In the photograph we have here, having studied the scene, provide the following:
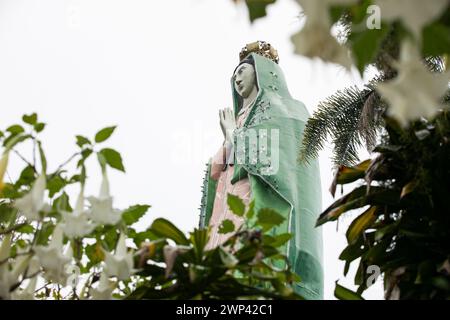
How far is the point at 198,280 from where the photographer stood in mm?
1744

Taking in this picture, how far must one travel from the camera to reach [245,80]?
865cm

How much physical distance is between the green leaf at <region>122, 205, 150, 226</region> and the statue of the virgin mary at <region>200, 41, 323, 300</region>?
4398mm

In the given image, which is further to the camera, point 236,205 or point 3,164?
point 236,205

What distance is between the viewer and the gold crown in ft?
30.1

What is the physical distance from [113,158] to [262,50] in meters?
7.76

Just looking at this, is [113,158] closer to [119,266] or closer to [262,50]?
[119,266]

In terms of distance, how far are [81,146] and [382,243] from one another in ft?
3.53

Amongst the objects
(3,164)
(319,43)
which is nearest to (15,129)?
(3,164)

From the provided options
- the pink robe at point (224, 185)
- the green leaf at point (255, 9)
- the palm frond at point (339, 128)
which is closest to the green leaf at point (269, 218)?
the green leaf at point (255, 9)

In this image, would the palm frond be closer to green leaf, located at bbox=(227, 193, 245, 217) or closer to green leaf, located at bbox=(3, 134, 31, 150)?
green leaf, located at bbox=(227, 193, 245, 217)

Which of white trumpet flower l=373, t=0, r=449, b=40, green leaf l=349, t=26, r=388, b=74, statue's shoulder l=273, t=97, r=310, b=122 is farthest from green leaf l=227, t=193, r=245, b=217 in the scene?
statue's shoulder l=273, t=97, r=310, b=122

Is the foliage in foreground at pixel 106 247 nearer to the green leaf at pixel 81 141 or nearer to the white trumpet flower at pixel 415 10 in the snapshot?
the green leaf at pixel 81 141
